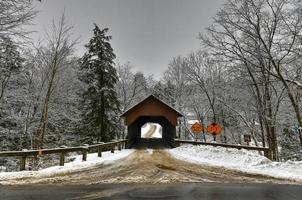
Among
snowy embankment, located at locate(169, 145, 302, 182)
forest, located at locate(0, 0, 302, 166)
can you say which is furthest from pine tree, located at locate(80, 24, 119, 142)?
snowy embankment, located at locate(169, 145, 302, 182)

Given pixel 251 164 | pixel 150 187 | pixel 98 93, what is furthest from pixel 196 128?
pixel 150 187

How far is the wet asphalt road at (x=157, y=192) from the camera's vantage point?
22.2 ft

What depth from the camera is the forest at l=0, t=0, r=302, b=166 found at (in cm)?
1573

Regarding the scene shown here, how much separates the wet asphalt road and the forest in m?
4.70

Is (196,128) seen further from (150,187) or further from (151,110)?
(150,187)

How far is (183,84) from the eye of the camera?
40.1m

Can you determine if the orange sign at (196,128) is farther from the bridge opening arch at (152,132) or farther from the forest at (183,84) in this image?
the bridge opening arch at (152,132)

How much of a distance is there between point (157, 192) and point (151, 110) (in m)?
19.4

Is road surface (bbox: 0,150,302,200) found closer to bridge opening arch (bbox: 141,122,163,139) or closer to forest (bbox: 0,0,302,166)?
forest (bbox: 0,0,302,166)

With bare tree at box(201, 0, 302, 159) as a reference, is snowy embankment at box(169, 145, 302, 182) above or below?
below

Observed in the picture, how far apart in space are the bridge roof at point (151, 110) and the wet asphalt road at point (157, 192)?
17823mm

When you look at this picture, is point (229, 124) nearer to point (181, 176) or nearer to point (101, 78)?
point (101, 78)

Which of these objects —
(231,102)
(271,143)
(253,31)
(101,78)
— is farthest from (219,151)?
(101,78)

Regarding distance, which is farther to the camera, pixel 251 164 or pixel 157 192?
pixel 251 164
